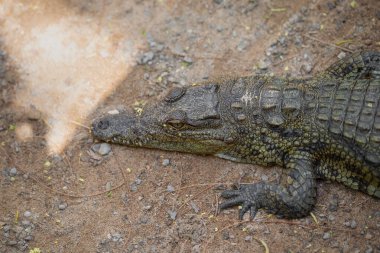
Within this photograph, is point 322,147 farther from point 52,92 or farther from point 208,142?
point 52,92

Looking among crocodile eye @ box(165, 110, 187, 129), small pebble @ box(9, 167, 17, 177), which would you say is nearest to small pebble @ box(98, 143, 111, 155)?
crocodile eye @ box(165, 110, 187, 129)

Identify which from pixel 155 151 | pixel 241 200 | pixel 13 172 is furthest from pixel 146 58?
pixel 241 200

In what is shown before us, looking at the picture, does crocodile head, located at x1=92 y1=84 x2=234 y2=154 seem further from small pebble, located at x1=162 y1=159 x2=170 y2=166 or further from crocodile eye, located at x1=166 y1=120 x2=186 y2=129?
small pebble, located at x1=162 y1=159 x2=170 y2=166

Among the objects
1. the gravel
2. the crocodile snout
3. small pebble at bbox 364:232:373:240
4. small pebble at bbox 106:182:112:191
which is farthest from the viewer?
the crocodile snout

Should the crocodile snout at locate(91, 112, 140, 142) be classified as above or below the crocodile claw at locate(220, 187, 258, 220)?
above

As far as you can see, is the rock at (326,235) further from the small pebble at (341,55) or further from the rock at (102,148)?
the rock at (102,148)

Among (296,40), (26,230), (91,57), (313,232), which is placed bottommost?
(26,230)

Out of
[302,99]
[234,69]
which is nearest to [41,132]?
[234,69]
